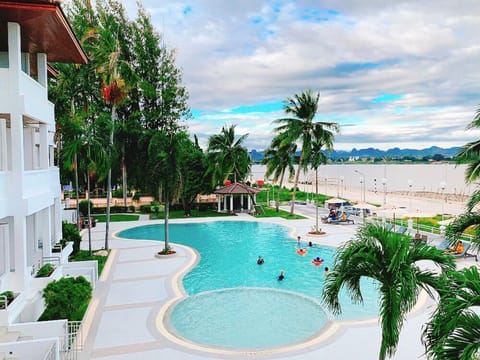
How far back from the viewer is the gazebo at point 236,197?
36.2 metres

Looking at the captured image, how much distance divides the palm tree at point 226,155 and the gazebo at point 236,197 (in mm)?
1080

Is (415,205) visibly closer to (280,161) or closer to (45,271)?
(280,161)

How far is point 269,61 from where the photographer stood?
26.3 metres

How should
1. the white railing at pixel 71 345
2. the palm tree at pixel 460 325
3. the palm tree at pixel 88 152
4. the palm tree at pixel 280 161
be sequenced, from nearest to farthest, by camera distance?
the palm tree at pixel 460 325 < the white railing at pixel 71 345 < the palm tree at pixel 88 152 < the palm tree at pixel 280 161

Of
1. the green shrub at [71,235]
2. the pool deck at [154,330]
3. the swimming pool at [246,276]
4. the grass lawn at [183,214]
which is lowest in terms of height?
the swimming pool at [246,276]

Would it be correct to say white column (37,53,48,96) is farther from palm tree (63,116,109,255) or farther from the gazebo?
the gazebo

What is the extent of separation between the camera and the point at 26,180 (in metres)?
10.8

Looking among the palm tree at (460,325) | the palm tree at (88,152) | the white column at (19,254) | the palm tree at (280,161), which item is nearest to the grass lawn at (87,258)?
the palm tree at (88,152)

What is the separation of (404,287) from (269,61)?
2271 centimetres

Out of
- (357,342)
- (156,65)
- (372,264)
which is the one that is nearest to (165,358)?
(357,342)

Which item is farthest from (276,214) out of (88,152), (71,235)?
(88,152)

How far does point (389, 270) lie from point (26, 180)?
9883 mm

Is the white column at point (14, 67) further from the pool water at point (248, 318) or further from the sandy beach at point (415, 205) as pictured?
the sandy beach at point (415, 205)

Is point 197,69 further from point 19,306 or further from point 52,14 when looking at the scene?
point 19,306
